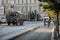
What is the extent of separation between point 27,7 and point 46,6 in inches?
4051

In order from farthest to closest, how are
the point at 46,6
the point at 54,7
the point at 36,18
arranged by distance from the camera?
1. the point at 36,18
2. the point at 46,6
3. the point at 54,7

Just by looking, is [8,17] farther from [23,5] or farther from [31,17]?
[23,5]

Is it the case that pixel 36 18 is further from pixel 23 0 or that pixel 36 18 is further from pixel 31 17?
pixel 23 0

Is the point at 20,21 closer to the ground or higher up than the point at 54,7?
closer to the ground

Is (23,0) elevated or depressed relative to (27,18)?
elevated

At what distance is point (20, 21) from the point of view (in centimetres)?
5284

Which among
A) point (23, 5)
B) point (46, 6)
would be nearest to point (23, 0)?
point (23, 5)

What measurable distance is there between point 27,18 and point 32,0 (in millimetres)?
19448

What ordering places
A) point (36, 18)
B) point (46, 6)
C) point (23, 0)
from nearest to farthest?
1. point (46, 6)
2. point (36, 18)
3. point (23, 0)

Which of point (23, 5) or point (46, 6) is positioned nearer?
point (46, 6)

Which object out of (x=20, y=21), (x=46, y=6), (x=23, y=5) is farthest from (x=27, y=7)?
(x=46, y=6)

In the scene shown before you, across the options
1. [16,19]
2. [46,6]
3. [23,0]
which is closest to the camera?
[46,6]

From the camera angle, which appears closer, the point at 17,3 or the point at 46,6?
the point at 46,6

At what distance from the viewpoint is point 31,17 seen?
105 meters
